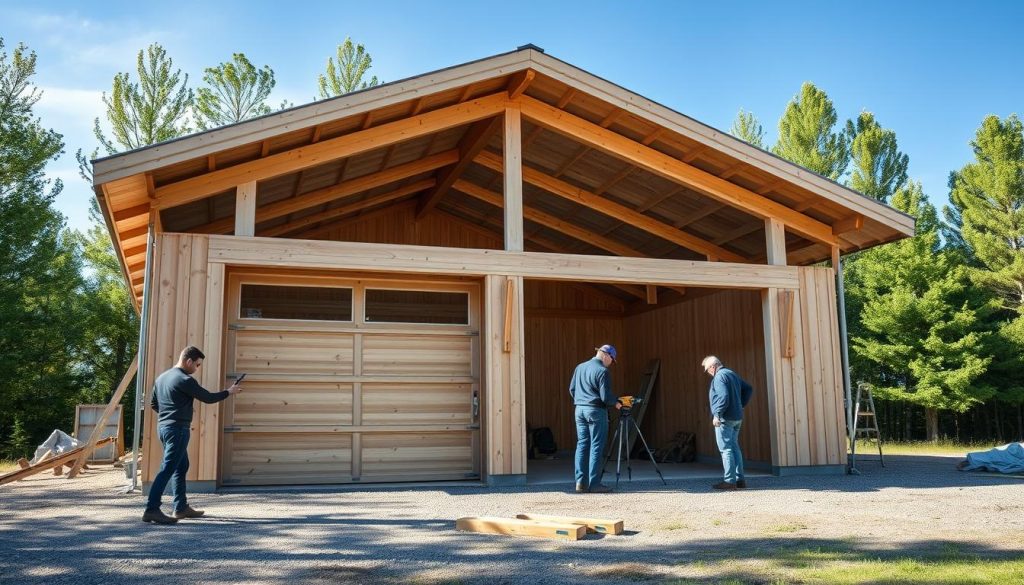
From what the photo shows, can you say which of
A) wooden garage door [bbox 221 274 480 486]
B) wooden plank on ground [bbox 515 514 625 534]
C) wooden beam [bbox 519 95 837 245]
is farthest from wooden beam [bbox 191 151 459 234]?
wooden plank on ground [bbox 515 514 625 534]

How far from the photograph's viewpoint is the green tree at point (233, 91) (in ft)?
78.5

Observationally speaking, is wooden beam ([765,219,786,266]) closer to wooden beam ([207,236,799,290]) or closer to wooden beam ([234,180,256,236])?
wooden beam ([207,236,799,290])

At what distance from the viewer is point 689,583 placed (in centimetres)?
385

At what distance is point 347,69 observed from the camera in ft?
85.6

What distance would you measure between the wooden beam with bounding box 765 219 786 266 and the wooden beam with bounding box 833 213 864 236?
0.80 m

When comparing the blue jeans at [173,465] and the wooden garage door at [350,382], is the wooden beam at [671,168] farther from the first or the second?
the blue jeans at [173,465]

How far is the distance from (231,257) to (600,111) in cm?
471

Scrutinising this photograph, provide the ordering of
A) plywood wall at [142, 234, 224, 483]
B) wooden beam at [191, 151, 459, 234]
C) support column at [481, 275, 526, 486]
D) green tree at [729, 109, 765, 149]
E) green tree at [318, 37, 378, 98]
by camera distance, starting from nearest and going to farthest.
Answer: plywood wall at [142, 234, 224, 483] → support column at [481, 275, 526, 486] → wooden beam at [191, 151, 459, 234] → green tree at [318, 37, 378, 98] → green tree at [729, 109, 765, 149]

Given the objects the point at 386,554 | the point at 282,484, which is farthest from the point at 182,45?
the point at 386,554

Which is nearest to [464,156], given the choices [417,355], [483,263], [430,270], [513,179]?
[513,179]

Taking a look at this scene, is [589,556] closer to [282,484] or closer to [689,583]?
[689,583]

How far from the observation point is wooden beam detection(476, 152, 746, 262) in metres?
11.5

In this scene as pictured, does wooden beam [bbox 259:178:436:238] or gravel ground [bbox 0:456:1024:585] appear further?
wooden beam [bbox 259:178:436:238]

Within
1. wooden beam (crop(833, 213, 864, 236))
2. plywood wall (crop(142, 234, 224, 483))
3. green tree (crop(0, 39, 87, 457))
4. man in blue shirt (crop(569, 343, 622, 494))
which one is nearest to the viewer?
plywood wall (crop(142, 234, 224, 483))
